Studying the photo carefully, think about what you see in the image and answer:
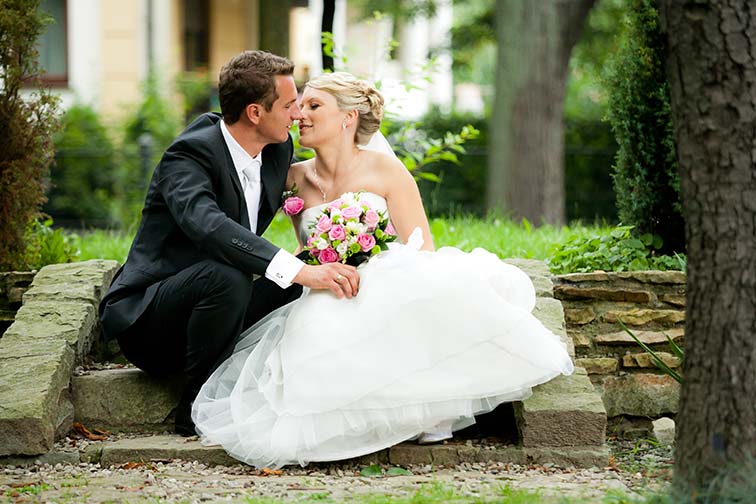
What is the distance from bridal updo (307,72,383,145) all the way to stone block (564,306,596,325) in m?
1.31

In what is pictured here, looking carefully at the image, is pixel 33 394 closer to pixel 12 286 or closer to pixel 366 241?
pixel 12 286

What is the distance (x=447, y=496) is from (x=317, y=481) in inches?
25.0

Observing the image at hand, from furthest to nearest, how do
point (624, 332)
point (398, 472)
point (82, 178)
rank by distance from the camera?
1. point (82, 178)
2. point (624, 332)
3. point (398, 472)

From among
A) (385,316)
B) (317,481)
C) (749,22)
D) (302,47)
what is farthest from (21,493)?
(302,47)

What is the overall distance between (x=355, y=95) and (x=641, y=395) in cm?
198

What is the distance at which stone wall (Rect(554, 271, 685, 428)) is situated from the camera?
5.14 metres

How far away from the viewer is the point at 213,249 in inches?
170

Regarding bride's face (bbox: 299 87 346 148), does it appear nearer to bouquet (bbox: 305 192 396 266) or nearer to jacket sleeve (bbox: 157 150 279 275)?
bouquet (bbox: 305 192 396 266)

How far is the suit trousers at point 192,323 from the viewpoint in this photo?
14.2 ft

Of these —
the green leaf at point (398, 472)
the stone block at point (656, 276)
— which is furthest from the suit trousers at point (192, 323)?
the stone block at point (656, 276)

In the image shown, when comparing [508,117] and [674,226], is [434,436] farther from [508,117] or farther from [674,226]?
[508,117]

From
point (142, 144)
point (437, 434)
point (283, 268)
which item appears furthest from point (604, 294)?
point (142, 144)

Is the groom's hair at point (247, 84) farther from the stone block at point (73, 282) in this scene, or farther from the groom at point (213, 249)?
the stone block at point (73, 282)

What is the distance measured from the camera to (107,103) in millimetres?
15578
